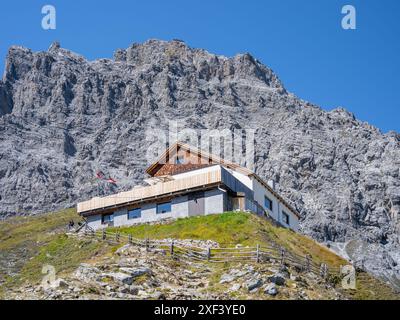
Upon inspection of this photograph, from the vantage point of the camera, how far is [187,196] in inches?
2788

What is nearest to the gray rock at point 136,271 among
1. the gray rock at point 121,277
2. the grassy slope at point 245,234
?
the gray rock at point 121,277

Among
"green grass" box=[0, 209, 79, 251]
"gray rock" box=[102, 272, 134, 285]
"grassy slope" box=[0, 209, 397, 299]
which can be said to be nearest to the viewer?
"gray rock" box=[102, 272, 134, 285]

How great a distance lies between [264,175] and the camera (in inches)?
7298

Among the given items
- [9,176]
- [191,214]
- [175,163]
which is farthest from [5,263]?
[9,176]

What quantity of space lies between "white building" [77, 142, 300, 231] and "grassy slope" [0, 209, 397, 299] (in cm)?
265

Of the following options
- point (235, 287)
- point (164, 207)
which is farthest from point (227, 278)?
point (164, 207)

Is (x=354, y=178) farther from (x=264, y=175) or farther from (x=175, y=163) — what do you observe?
(x=175, y=163)

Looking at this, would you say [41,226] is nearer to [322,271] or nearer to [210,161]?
[210,161]

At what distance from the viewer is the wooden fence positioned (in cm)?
5153

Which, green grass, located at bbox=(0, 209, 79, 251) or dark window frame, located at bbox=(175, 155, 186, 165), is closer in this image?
dark window frame, located at bbox=(175, 155, 186, 165)

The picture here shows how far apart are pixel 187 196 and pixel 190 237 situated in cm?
1076

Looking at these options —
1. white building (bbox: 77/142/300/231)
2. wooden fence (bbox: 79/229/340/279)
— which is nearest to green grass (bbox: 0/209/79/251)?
white building (bbox: 77/142/300/231)

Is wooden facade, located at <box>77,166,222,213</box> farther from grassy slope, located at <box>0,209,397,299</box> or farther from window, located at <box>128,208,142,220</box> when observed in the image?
grassy slope, located at <box>0,209,397,299</box>
